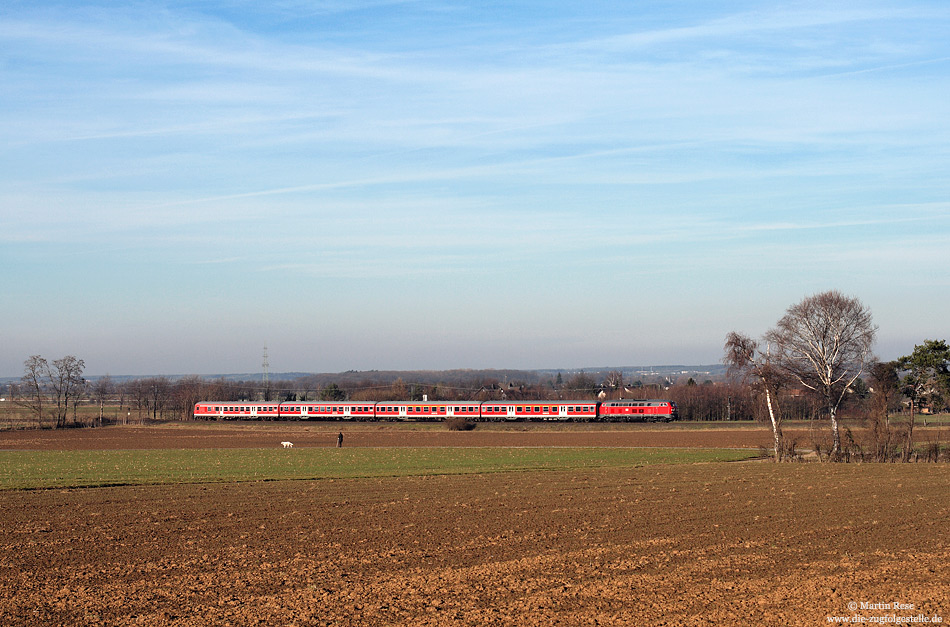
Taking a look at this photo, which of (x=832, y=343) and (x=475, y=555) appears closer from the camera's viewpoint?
(x=475, y=555)

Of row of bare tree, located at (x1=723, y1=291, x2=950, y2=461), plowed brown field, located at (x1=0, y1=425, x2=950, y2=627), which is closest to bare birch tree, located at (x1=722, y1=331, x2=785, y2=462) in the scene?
row of bare tree, located at (x1=723, y1=291, x2=950, y2=461)

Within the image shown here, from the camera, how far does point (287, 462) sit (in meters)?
48.7

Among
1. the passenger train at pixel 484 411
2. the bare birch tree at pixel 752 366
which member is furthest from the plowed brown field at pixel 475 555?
the passenger train at pixel 484 411

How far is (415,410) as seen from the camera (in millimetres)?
100938

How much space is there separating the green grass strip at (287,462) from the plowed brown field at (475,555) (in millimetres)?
5649

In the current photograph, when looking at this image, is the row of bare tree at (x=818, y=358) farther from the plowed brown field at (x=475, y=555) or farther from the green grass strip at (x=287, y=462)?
the plowed brown field at (x=475, y=555)

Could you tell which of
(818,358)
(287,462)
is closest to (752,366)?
(818,358)

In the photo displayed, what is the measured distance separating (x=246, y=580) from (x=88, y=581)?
2.93m

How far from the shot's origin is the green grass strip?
38.6 meters

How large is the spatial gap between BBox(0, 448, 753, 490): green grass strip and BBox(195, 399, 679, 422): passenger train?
34915mm

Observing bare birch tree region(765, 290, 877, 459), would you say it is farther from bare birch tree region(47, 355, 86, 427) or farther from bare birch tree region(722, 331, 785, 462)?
bare birch tree region(47, 355, 86, 427)

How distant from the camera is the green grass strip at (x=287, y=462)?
127 ft

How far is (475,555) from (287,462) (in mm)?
31657

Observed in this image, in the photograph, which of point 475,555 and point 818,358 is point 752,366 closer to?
point 818,358
